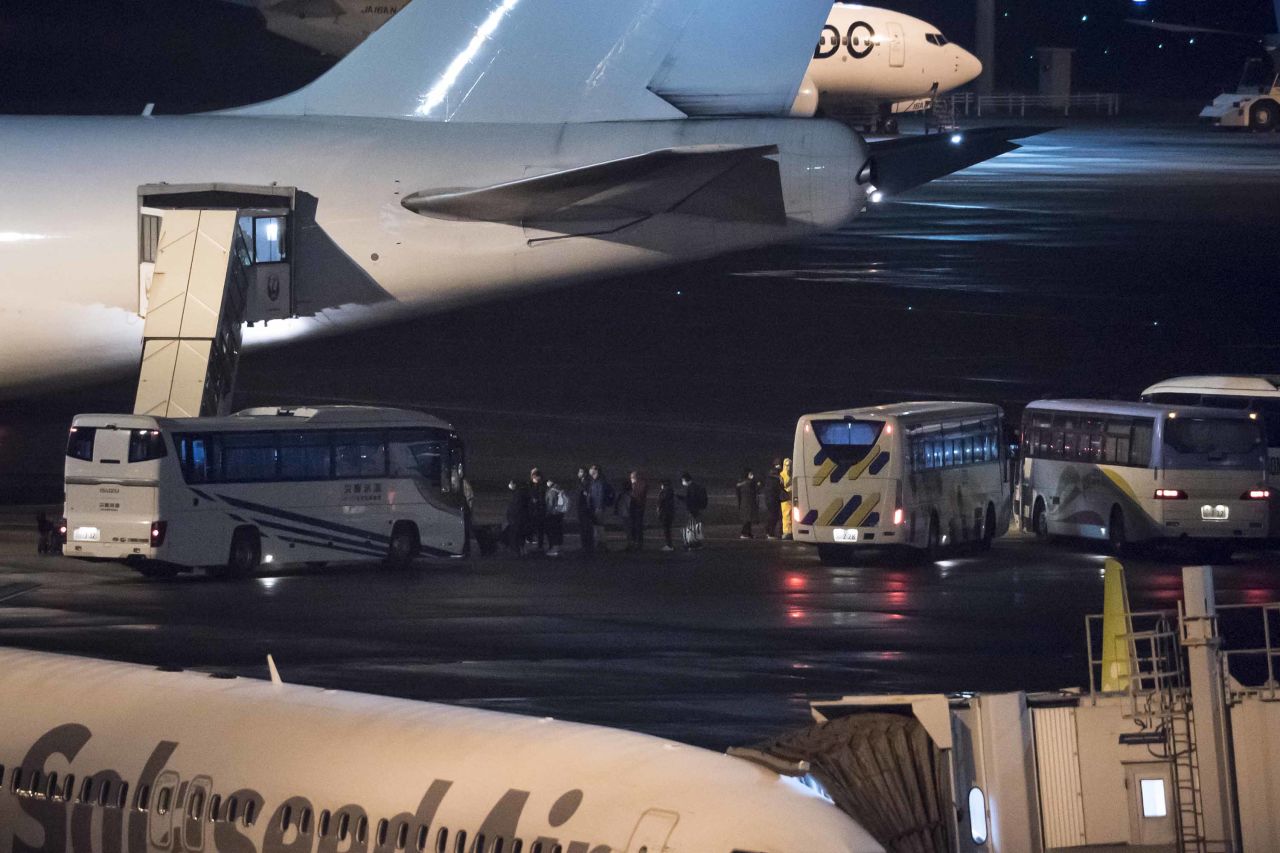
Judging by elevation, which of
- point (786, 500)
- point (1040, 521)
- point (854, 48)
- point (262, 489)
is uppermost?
point (854, 48)

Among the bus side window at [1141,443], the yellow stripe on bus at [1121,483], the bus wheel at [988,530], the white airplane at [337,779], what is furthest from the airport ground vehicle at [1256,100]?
the white airplane at [337,779]

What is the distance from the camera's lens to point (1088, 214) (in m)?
84.9

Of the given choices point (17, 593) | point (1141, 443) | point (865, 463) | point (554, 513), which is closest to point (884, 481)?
point (865, 463)

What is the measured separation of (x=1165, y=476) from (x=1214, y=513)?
1254mm

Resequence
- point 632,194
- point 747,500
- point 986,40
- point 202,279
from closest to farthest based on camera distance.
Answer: point 632,194 < point 202,279 < point 747,500 < point 986,40

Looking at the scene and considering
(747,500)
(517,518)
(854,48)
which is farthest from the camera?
(854,48)

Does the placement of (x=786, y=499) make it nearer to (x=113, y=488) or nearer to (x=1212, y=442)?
(x=1212, y=442)

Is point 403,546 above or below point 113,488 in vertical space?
below

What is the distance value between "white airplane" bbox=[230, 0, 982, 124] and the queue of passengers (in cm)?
5683

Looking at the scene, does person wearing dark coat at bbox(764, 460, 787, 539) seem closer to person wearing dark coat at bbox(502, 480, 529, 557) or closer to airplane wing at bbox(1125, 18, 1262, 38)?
person wearing dark coat at bbox(502, 480, 529, 557)

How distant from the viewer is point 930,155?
3594 centimetres

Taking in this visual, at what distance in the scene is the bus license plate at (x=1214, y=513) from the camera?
3997cm

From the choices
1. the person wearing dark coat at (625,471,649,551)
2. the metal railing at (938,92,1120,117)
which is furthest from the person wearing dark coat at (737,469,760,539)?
the metal railing at (938,92,1120,117)

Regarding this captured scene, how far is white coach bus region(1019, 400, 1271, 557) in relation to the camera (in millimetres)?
39906
